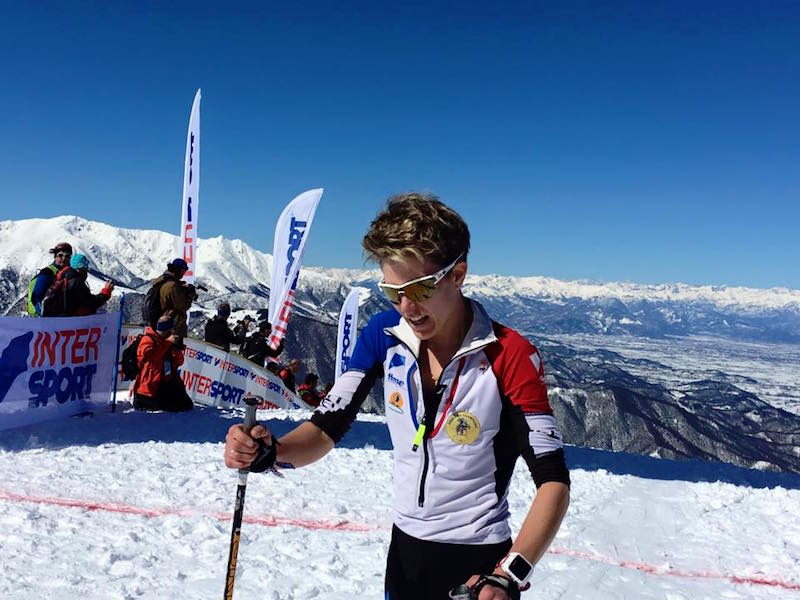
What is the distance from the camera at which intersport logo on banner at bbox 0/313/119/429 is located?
8258mm

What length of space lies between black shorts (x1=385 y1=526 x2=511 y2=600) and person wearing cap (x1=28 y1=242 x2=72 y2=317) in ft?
29.4

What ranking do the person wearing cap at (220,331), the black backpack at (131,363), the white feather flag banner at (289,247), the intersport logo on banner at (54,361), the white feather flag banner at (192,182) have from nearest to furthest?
the intersport logo on banner at (54,361) → the black backpack at (131,363) → the person wearing cap at (220,331) → the white feather flag banner at (192,182) → the white feather flag banner at (289,247)

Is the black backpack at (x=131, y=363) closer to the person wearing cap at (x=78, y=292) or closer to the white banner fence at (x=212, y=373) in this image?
the person wearing cap at (x=78, y=292)

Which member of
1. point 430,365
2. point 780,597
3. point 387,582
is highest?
point 430,365

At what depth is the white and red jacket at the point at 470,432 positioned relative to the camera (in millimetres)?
2037

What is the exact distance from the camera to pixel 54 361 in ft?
29.0

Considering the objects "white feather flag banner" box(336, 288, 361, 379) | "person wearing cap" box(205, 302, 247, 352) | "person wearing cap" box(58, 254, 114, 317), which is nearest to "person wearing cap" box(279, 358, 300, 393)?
"person wearing cap" box(205, 302, 247, 352)

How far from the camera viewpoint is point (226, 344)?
14.1 metres

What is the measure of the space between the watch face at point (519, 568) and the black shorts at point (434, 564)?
0.42m

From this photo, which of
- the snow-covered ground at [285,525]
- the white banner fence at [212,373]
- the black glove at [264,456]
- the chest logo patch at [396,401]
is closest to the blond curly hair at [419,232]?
the chest logo patch at [396,401]

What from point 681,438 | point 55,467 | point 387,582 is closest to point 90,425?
point 55,467

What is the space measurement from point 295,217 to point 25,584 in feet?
45.6

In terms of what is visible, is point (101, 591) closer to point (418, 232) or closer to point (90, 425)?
point (418, 232)

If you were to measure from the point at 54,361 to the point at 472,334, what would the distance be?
8.71 metres
